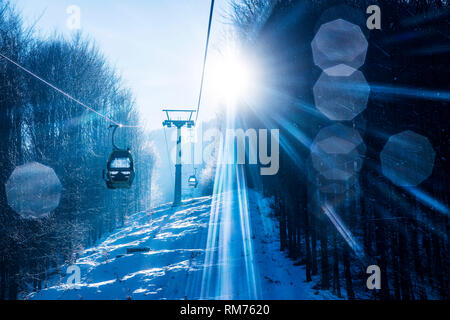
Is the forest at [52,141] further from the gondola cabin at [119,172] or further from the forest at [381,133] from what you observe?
the forest at [381,133]

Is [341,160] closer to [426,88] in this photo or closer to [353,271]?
[426,88]

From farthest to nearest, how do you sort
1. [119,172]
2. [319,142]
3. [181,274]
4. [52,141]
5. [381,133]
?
[52,141]
[119,172]
[181,274]
[319,142]
[381,133]

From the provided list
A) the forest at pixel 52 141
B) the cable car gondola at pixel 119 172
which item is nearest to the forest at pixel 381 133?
the cable car gondola at pixel 119 172

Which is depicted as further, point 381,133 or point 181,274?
point 181,274

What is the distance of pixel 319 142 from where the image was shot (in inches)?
298

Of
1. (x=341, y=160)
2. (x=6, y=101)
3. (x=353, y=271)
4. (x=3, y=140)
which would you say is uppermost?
(x=6, y=101)

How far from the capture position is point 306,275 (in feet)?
24.3

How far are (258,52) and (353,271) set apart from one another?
7.88m

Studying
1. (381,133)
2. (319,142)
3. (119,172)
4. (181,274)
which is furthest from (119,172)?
(381,133)

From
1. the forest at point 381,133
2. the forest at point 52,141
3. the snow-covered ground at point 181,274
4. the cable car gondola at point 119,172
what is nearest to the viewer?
the forest at point 381,133

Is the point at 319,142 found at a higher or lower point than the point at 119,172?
higher

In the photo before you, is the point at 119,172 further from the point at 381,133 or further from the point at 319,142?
the point at 381,133

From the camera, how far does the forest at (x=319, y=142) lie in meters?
5.61
